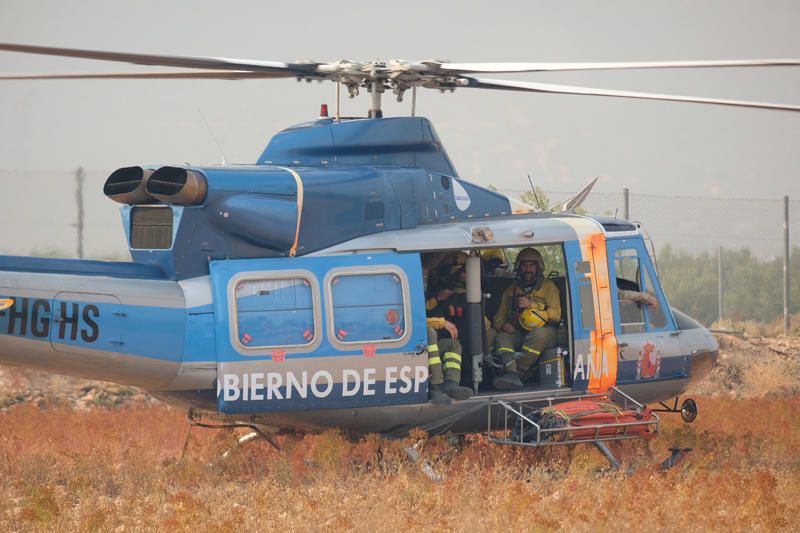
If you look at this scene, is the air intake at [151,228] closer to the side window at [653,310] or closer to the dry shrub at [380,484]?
the dry shrub at [380,484]

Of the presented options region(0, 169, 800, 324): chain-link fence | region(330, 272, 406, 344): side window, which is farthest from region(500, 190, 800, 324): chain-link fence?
region(330, 272, 406, 344): side window

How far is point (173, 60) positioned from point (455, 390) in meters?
4.09

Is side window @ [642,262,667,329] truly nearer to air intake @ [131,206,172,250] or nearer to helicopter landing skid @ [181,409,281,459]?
helicopter landing skid @ [181,409,281,459]

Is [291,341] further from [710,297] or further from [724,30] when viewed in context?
[724,30]

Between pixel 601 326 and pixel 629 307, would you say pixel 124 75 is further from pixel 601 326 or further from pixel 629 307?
pixel 629 307

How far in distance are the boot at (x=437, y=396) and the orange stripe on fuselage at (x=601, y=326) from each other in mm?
1590

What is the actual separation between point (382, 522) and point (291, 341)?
2.36 metres

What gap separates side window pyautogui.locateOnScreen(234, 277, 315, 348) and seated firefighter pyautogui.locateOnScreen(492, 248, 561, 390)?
2.28 metres

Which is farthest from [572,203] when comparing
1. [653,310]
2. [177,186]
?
[177,186]

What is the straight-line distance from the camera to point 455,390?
12.3m

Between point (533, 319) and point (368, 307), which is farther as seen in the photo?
point (533, 319)

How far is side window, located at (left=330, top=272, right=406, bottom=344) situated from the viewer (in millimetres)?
11758

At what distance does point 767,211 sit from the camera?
29.6 m

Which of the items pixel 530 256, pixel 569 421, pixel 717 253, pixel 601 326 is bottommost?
pixel 569 421
